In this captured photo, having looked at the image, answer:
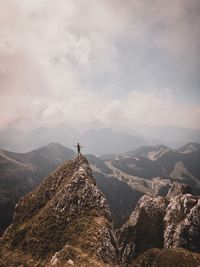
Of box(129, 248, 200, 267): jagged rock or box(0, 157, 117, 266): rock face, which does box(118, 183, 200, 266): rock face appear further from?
box(0, 157, 117, 266): rock face

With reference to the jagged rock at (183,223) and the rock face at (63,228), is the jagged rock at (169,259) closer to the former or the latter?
the jagged rock at (183,223)

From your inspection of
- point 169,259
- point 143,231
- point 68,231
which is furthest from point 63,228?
point 143,231

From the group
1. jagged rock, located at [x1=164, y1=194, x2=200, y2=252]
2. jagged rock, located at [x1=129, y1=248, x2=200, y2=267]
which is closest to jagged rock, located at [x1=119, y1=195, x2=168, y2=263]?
jagged rock, located at [x1=164, y1=194, x2=200, y2=252]

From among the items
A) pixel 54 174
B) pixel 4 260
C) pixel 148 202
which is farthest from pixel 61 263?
pixel 148 202

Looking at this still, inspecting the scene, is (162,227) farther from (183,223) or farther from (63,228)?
(63,228)

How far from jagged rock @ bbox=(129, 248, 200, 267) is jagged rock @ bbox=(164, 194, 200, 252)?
1442cm

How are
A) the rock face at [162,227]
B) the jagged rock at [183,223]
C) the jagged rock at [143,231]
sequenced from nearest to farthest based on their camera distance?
the jagged rock at [183,223] < the rock face at [162,227] < the jagged rock at [143,231]

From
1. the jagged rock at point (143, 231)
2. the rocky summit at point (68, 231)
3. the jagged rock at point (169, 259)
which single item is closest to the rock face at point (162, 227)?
the jagged rock at point (143, 231)

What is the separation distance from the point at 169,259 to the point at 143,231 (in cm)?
3595

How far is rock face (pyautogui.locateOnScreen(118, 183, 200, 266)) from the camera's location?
299 ft

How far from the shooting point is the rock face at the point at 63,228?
36188 mm

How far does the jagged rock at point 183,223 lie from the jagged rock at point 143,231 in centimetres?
532

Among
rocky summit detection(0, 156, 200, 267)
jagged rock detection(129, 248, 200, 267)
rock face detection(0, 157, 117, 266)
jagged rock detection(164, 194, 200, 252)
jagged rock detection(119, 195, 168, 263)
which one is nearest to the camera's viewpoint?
rock face detection(0, 157, 117, 266)

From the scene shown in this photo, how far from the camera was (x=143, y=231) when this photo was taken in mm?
108375
